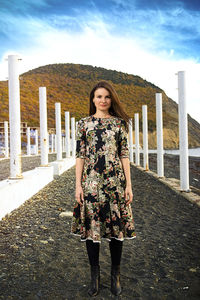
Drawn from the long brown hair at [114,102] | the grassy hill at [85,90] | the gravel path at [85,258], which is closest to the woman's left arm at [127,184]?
the long brown hair at [114,102]

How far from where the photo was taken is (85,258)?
302 centimetres

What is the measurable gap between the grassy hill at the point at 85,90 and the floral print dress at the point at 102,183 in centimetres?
5796

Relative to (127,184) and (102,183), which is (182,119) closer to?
(127,184)

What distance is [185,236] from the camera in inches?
146

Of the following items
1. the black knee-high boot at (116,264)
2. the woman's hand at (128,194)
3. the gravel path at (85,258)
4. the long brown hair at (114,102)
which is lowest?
the gravel path at (85,258)

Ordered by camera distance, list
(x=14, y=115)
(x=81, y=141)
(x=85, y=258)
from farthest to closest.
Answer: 1. (x=14, y=115)
2. (x=85, y=258)
3. (x=81, y=141)

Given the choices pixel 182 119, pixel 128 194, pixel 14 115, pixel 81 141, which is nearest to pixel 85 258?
pixel 128 194

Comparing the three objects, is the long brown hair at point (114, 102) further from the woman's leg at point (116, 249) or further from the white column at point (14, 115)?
the white column at point (14, 115)

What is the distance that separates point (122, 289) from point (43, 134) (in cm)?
626

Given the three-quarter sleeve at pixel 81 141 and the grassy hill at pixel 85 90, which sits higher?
the grassy hill at pixel 85 90

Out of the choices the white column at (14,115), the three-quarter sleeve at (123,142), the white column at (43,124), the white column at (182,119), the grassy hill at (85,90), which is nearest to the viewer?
the three-quarter sleeve at (123,142)

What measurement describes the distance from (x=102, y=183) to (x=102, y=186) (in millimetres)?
21

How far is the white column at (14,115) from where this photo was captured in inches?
206

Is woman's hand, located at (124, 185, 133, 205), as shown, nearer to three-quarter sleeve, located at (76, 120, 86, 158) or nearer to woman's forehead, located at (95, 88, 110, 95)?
three-quarter sleeve, located at (76, 120, 86, 158)
